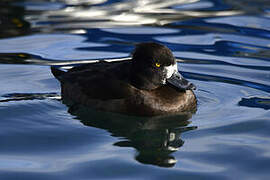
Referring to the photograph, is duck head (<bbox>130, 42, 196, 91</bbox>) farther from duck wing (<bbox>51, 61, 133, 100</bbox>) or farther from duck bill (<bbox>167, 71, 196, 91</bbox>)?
duck wing (<bbox>51, 61, 133, 100</bbox>)

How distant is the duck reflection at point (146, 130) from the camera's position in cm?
503

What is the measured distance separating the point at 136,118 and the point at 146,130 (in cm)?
34

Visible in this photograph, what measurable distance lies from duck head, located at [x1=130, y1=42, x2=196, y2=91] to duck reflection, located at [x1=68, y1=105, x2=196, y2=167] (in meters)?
0.33

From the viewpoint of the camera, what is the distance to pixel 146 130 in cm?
571

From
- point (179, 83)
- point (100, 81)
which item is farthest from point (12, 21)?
point (179, 83)

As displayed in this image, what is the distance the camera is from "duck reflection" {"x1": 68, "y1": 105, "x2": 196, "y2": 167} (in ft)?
16.5

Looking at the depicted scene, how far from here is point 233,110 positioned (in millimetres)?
6223

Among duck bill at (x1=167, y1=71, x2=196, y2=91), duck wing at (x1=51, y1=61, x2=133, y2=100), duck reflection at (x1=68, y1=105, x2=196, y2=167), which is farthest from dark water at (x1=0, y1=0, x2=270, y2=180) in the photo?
duck bill at (x1=167, y1=71, x2=196, y2=91)

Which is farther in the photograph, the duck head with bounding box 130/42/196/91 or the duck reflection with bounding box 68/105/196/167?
the duck head with bounding box 130/42/196/91

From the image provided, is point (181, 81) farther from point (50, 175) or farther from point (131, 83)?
point (50, 175)

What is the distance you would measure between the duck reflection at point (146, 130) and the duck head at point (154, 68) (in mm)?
329

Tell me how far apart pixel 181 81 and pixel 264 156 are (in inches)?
52.2

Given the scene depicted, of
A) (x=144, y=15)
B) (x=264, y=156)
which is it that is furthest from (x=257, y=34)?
(x=264, y=156)

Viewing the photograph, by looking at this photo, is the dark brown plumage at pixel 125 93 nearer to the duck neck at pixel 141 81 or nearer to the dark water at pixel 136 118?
the duck neck at pixel 141 81
